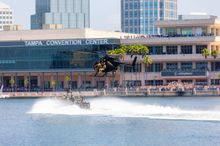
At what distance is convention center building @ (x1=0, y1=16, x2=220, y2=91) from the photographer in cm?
17907

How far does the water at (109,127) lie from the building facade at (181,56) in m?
59.8

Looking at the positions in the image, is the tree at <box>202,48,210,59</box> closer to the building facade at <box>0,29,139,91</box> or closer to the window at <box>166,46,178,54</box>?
the window at <box>166,46,178,54</box>

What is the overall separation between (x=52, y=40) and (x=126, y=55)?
1490 centimetres

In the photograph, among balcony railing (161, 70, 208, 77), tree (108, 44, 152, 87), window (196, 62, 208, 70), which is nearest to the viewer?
balcony railing (161, 70, 208, 77)

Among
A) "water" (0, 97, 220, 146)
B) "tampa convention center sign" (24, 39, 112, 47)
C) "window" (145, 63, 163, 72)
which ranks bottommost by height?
"window" (145, 63, 163, 72)

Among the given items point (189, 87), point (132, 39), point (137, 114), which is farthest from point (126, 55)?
point (137, 114)

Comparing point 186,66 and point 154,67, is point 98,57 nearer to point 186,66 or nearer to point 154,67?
point 154,67

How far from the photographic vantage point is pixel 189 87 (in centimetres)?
16875

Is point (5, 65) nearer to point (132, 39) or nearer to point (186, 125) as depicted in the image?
point (132, 39)

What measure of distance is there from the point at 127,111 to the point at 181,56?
68.3 metres

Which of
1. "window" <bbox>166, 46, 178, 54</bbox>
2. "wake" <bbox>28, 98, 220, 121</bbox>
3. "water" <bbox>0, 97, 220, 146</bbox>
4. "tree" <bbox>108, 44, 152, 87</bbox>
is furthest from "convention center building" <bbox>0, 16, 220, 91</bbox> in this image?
"water" <bbox>0, 97, 220, 146</bbox>

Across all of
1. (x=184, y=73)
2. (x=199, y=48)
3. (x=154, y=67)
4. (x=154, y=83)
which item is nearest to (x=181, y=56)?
(x=184, y=73)

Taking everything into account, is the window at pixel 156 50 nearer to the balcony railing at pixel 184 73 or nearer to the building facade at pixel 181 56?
the building facade at pixel 181 56

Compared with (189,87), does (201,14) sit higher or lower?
higher
